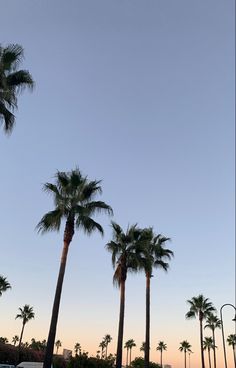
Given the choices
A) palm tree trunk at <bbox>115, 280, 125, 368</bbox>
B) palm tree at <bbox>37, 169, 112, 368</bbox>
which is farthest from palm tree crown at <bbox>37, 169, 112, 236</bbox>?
palm tree trunk at <bbox>115, 280, 125, 368</bbox>

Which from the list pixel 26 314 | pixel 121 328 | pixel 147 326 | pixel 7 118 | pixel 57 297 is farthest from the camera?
pixel 26 314

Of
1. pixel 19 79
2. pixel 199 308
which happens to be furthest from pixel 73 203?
pixel 199 308

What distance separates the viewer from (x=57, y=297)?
22.8 m

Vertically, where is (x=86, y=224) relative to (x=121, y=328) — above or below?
above

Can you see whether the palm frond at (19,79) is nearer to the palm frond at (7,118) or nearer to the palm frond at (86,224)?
the palm frond at (7,118)

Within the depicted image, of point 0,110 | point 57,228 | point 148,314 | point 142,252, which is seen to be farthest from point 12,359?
point 0,110

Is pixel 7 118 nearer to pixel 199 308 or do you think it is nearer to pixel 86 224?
pixel 86 224

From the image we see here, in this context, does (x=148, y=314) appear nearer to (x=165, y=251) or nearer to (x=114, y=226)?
(x=165, y=251)

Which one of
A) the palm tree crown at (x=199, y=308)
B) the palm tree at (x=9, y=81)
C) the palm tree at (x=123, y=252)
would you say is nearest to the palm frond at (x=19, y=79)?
the palm tree at (x=9, y=81)

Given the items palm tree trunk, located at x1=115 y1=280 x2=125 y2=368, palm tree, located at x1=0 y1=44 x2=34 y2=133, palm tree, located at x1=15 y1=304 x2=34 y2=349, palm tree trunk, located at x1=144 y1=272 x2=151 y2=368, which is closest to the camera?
palm tree, located at x1=0 y1=44 x2=34 y2=133

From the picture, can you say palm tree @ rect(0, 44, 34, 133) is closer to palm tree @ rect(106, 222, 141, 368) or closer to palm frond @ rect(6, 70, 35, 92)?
palm frond @ rect(6, 70, 35, 92)

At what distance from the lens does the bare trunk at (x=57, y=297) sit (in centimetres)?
2098

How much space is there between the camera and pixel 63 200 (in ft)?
85.2

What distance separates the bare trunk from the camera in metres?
21.0
